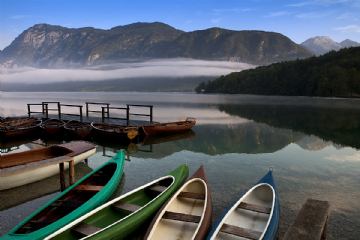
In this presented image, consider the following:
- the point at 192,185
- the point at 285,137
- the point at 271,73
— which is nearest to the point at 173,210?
the point at 192,185

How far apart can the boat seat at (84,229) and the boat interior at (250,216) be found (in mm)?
3432

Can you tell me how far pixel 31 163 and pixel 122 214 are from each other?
6.25m

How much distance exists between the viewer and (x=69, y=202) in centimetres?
1149

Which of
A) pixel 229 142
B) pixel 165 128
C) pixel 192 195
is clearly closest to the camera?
pixel 192 195

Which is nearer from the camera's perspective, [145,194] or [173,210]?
[173,210]

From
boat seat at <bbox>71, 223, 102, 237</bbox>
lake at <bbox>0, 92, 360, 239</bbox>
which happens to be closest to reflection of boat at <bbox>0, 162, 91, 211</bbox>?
lake at <bbox>0, 92, 360, 239</bbox>

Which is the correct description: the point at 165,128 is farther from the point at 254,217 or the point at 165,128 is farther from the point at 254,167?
the point at 254,217

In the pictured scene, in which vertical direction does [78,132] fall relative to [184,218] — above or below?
below

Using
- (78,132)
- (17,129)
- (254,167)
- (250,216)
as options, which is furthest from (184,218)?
(17,129)

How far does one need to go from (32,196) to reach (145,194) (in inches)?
240

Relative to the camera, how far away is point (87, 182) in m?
13.7

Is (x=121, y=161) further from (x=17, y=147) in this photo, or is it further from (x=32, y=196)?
(x=17, y=147)

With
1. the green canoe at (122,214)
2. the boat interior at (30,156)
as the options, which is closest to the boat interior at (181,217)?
the green canoe at (122,214)

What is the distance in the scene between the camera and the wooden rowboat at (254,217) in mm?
8727
